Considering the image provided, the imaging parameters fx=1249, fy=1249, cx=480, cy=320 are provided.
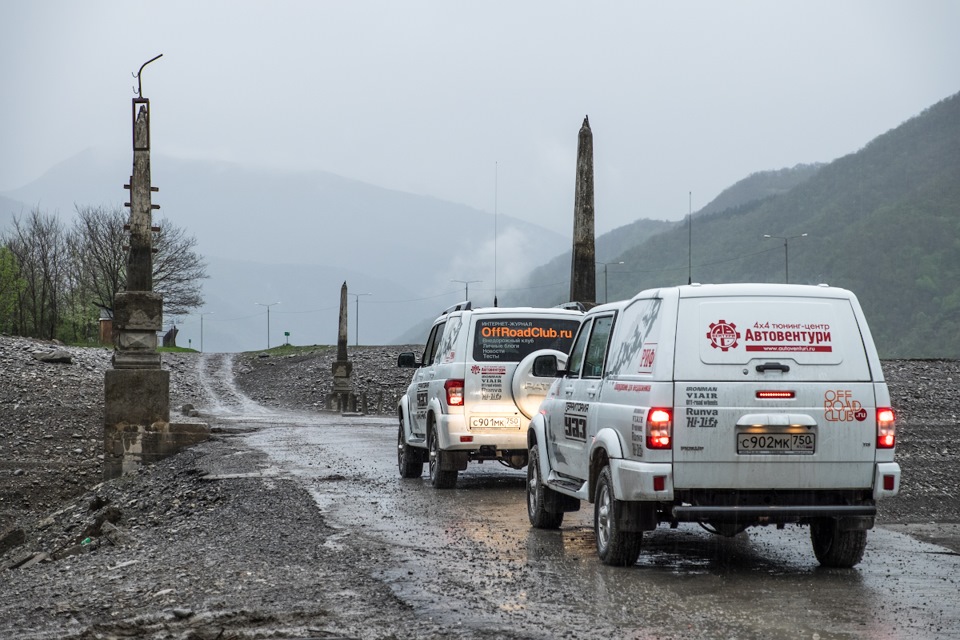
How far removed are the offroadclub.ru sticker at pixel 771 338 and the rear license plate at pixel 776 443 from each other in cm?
60

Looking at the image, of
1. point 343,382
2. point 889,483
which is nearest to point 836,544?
point 889,483

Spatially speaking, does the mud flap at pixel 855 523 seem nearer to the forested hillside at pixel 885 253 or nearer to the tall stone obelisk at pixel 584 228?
the tall stone obelisk at pixel 584 228

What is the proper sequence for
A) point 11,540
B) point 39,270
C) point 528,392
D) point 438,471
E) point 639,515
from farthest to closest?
point 39,270, point 11,540, point 438,471, point 528,392, point 639,515

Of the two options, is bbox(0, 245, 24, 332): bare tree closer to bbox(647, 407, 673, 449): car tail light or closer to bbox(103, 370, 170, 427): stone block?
bbox(103, 370, 170, 427): stone block

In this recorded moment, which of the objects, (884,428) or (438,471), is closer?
(884,428)

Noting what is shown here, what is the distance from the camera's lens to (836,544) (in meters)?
9.38

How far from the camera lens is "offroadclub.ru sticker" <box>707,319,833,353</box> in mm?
8828

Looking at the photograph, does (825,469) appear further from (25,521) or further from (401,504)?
(25,521)

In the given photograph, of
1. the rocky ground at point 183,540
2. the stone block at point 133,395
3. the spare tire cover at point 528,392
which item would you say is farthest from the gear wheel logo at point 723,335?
the stone block at point 133,395

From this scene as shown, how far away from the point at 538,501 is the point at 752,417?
3492mm

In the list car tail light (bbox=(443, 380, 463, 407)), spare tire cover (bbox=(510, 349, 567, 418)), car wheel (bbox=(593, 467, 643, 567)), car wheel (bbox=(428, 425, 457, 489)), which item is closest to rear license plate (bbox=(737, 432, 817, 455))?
car wheel (bbox=(593, 467, 643, 567))

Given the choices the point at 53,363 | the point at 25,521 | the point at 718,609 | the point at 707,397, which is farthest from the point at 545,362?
the point at 53,363

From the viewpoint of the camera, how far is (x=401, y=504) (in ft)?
45.8

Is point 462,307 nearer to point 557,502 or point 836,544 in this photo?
point 557,502
